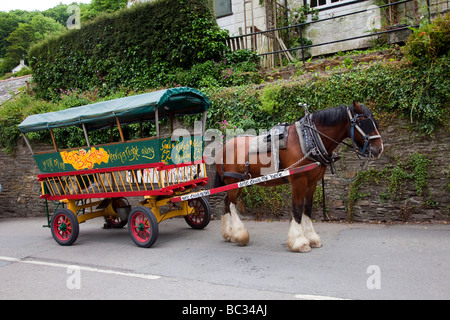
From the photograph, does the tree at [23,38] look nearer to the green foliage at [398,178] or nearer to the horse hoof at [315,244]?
the green foliage at [398,178]

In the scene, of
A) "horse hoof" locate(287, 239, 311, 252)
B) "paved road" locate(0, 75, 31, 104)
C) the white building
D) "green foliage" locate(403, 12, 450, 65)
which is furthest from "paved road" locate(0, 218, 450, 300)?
"paved road" locate(0, 75, 31, 104)

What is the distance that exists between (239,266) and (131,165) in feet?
8.74

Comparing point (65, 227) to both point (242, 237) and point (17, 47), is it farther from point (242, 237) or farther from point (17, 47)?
point (17, 47)

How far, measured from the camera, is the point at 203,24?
11531 mm

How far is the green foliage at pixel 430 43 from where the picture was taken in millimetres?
6629

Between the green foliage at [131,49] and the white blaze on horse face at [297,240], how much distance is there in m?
7.53

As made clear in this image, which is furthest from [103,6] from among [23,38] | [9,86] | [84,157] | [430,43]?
[430,43]

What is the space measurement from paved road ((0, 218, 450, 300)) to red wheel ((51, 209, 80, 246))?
0.18m

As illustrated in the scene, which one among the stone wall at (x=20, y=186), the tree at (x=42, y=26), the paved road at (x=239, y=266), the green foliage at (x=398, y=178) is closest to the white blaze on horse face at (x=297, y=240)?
the paved road at (x=239, y=266)

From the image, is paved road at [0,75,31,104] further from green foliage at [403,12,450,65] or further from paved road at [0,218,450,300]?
green foliage at [403,12,450,65]

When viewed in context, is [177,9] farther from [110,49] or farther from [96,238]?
[96,238]

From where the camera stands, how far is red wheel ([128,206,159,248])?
616cm

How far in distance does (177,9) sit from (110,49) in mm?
3172

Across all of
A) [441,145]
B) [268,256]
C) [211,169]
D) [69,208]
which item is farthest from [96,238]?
[441,145]
